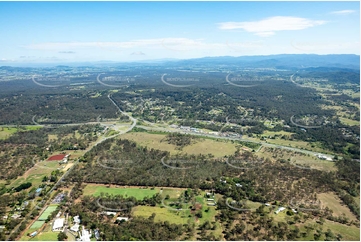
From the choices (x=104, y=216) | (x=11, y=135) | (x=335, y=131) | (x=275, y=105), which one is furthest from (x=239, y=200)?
(x=275, y=105)

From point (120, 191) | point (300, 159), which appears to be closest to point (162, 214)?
point (120, 191)

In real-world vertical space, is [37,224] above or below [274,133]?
below

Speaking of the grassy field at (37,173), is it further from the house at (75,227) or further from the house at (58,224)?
the house at (75,227)

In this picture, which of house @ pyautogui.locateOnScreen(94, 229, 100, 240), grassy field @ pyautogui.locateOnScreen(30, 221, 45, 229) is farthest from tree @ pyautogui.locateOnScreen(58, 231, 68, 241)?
grassy field @ pyautogui.locateOnScreen(30, 221, 45, 229)

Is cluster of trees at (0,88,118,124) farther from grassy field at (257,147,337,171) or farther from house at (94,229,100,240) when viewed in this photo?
house at (94,229,100,240)

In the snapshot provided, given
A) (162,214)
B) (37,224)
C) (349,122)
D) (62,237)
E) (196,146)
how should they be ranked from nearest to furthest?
(62,237) → (37,224) → (162,214) → (196,146) → (349,122)

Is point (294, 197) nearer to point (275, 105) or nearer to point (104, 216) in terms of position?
point (104, 216)

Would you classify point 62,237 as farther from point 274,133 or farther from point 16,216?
point 274,133
